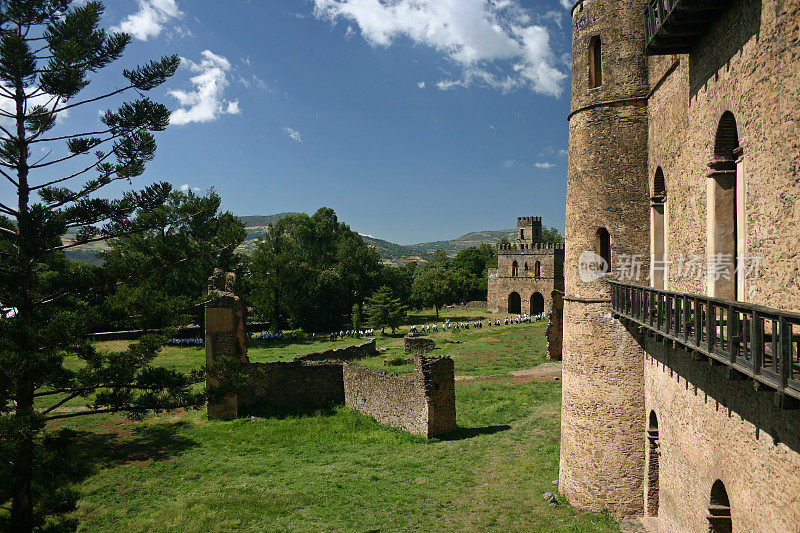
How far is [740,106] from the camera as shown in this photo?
21.3ft

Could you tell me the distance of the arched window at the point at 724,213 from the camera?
7.24m

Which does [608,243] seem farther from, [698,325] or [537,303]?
[537,303]

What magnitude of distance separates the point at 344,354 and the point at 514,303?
30.0 metres

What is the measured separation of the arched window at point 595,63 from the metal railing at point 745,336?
5.60 metres

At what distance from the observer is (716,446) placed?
7.04 meters

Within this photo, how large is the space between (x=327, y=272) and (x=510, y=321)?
58.6 feet

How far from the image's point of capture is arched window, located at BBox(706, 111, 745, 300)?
7.24m

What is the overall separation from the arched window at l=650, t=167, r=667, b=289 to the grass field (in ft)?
17.5

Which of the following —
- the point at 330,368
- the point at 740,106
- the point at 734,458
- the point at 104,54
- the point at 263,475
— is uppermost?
the point at 104,54

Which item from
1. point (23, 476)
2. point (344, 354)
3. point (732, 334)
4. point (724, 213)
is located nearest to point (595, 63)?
point (724, 213)

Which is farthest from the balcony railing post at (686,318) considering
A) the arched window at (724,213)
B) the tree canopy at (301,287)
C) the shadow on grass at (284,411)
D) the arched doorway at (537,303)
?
the arched doorway at (537,303)

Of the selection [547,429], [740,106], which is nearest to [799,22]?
[740,106]

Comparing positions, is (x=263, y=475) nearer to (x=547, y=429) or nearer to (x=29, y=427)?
(x=29, y=427)

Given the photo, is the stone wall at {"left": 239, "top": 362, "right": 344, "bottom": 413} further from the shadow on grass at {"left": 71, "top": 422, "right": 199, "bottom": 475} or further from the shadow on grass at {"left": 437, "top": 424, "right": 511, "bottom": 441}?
the shadow on grass at {"left": 437, "top": 424, "right": 511, "bottom": 441}
